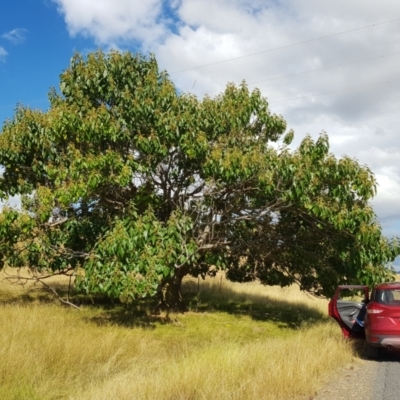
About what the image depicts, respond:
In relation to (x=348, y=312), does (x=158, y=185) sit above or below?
above

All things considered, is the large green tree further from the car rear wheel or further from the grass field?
the car rear wheel

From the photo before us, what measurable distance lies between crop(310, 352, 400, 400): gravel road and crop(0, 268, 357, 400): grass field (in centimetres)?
24

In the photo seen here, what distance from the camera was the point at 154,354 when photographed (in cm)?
1088

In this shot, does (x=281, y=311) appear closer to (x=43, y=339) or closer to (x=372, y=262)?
(x=372, y=262)

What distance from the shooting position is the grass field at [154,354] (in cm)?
670

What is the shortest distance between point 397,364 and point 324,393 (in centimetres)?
297

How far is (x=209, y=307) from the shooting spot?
19219 millimetres

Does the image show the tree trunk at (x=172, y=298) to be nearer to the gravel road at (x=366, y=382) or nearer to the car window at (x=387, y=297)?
the car window at (x=387, y=297)

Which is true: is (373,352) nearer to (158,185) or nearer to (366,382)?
(366,382)

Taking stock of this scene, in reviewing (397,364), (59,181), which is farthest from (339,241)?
(59,181)

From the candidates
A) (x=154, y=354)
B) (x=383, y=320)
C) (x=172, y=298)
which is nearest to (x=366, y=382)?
(x=383, y=320)

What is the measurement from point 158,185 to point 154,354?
5521 mm

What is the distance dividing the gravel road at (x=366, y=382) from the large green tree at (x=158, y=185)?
458 cm

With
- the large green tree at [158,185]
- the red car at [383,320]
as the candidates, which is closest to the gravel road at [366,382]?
the red car at [383,320]
